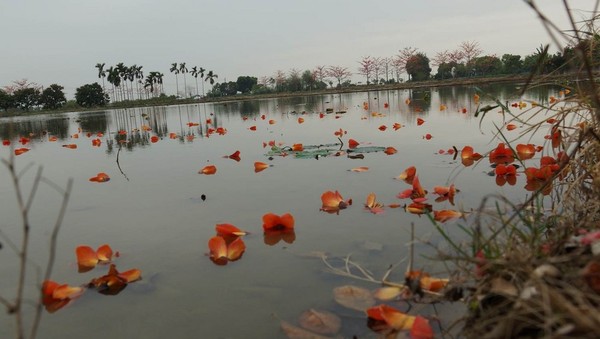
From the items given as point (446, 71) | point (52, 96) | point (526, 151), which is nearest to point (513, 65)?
point (446, 71)

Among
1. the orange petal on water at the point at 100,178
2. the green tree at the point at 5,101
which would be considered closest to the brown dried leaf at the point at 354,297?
the orange petal on water at the point at 100,178

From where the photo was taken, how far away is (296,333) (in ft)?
4.49

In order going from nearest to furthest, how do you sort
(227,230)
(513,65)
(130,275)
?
(130,275), (227,230), (513,65)

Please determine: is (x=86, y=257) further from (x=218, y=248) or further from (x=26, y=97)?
(x=26, y=97)

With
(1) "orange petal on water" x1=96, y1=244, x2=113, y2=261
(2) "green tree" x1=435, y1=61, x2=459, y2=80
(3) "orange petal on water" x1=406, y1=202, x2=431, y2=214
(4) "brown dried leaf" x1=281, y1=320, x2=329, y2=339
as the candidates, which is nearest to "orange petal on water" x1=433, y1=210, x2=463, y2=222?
(3) "orange petal on water" x1=406, y1=202, x2=431, y2=214

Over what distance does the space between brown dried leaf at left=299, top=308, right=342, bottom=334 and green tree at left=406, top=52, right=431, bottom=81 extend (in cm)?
5973

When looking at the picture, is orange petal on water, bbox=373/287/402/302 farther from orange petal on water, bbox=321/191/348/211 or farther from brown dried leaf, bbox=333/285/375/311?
orange petal on water, bbox=321/191/348/211

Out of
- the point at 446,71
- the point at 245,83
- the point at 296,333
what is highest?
the point at 245,83

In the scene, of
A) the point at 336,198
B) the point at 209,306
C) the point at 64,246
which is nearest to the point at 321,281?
the point at 209,306

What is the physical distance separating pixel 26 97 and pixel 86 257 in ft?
154

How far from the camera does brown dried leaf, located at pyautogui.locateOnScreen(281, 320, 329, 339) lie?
134 cm

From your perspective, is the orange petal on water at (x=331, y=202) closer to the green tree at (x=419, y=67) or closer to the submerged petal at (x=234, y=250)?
the submerged petal at (x=234, y=250)

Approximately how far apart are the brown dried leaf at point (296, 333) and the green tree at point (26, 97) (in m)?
47.2

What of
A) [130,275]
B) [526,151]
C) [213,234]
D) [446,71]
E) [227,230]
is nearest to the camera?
[130,275]
